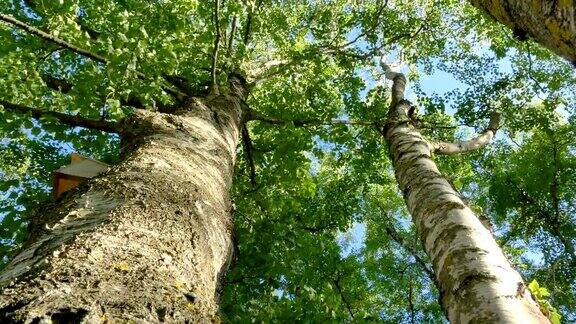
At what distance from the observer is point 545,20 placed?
61.4 inches

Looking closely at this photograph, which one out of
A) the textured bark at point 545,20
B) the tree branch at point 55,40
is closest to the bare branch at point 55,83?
the tree branch at point 55,40

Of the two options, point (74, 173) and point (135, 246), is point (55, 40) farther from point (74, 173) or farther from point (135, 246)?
point (135, 246)

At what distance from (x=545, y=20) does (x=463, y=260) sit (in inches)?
55.7

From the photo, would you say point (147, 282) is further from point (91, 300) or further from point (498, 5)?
point (498, 5)

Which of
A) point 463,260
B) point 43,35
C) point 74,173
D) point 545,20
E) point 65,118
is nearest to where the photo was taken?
point 545,20

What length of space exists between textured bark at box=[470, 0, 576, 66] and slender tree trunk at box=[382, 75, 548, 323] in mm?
1137

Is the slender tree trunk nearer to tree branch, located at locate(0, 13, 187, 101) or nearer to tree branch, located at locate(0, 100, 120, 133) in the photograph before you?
tree branch, located at locate(0, 13, 187, 101)

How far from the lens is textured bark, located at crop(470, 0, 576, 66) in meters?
1.43

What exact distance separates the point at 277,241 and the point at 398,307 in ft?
37.9

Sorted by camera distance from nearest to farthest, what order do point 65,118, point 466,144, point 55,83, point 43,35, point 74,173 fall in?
point 74,173, point 43,35, point 65,118, point 55,83, point 466,144

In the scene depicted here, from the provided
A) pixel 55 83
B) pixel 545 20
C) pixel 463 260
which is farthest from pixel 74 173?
pixel 55 83

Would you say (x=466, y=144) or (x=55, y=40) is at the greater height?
(x=466, y=144)

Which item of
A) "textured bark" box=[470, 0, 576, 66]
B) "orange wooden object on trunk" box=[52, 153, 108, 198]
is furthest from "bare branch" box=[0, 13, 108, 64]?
"textured bark" box=[470, 0, 576, 66]

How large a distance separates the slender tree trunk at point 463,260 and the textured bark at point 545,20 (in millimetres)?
1137
